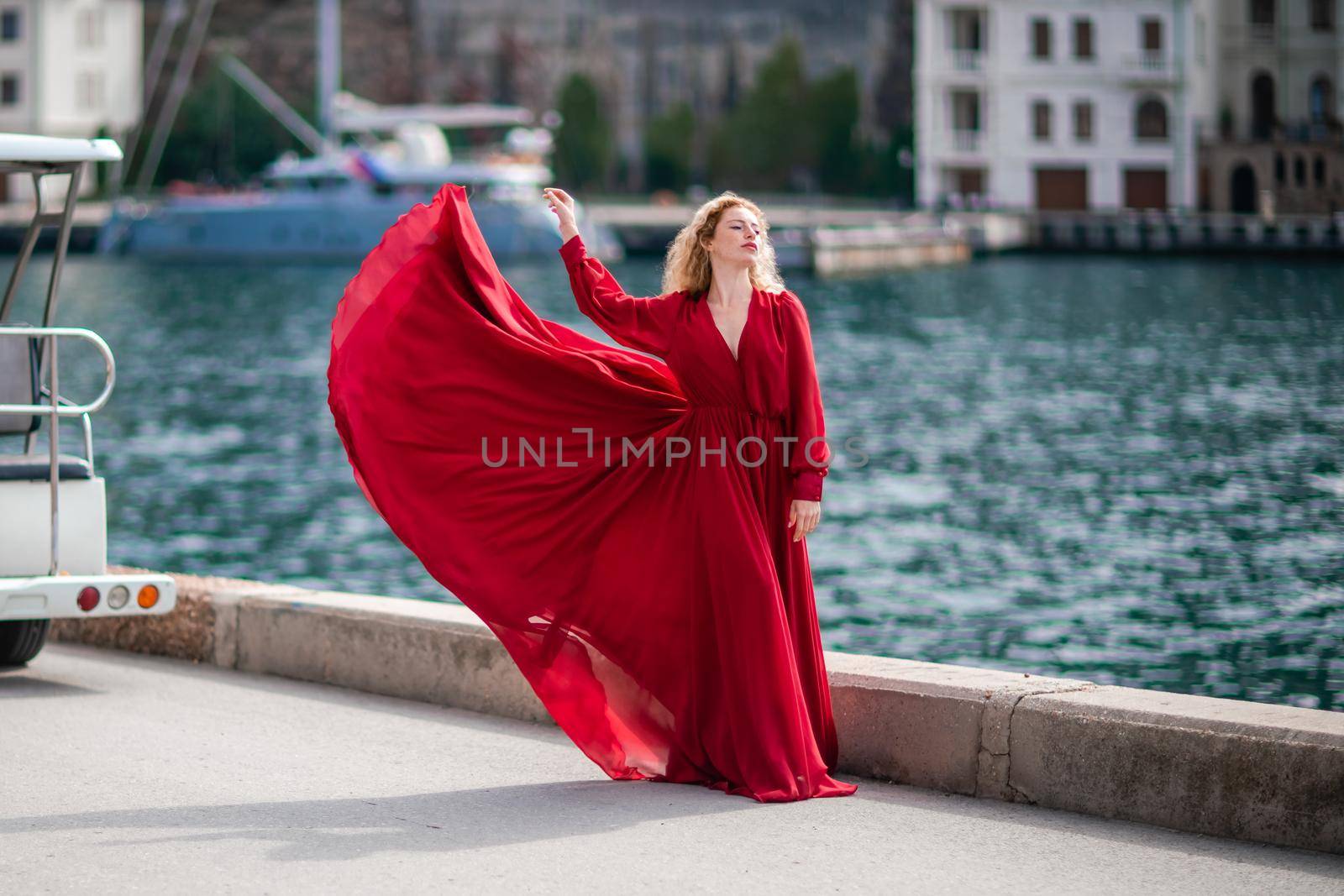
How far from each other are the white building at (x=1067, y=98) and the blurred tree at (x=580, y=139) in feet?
86.1

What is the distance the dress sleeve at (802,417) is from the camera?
645cm

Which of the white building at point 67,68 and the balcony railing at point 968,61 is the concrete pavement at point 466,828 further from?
the white building at point 67,68

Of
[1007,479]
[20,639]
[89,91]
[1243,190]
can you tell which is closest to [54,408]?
[20,639]

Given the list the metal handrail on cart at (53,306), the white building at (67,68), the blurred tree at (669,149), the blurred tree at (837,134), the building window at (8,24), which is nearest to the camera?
the metal handrail on cart at (53,306)

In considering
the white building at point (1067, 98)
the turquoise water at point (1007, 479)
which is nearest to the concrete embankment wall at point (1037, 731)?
the turquoise water at point (1007, 479)

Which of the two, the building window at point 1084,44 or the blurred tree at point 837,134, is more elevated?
the building window at point 1084,44

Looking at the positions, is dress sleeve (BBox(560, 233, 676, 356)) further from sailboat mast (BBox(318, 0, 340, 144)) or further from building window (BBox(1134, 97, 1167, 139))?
building window (BBox(1134, 97, 1167, 139))

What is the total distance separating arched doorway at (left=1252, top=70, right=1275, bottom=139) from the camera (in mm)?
80375

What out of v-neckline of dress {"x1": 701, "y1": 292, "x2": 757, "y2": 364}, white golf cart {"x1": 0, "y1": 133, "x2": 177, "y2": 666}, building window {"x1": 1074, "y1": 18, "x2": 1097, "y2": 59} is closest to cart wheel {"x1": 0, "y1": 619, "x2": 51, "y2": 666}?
white golf cart {"x1": 0, "y1": 133, "x2": 177, "y2": 666}

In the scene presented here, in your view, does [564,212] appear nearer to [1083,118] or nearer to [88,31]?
[1083,118]

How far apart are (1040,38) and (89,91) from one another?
146 ft

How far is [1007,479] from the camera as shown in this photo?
26375mm

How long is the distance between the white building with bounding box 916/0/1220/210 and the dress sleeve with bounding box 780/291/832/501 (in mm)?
73026

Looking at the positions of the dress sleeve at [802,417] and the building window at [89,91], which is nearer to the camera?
the dress sleeve at [802,417]
